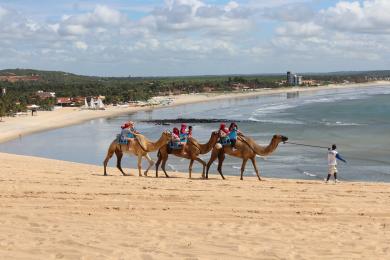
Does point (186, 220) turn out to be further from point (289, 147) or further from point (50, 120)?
point (50, 120)

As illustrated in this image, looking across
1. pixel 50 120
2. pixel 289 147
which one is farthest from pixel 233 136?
pixel 50 120

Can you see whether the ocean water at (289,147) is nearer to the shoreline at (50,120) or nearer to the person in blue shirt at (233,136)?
the shoreline at (50,120)

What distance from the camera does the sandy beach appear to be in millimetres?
7512

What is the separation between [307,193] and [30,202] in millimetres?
6336

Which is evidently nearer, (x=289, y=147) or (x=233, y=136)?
(x=233, y=136)

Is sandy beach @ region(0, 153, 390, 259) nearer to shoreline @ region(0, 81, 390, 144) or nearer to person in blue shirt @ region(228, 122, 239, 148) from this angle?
person in blue shirt @ region(228, 122, 239, 148)

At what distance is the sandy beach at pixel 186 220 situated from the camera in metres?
7.51

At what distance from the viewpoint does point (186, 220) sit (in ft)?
32.1

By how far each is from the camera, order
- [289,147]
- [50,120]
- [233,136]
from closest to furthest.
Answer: [233,136], [289,147], [50,120]

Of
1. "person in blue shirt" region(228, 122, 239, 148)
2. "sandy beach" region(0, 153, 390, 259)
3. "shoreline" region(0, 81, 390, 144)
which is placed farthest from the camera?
"shoreline" region(0, 81, 390, 144)

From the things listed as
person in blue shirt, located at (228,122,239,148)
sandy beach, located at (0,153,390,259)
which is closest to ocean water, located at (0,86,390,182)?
person in blue shirt, located at (228,122,239,148)

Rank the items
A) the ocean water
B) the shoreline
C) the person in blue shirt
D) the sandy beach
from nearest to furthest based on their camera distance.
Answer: the sandy beach → the person in blue shirt → the ocean water → the shoreline

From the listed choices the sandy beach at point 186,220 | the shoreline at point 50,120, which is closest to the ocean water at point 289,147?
the shoreline at point 50,120

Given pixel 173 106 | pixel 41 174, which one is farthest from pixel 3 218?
pixel 173 106
